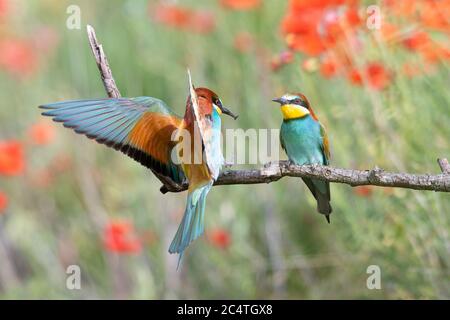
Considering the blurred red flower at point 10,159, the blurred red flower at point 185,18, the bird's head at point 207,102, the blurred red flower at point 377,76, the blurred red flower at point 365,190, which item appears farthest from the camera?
the blurred red flower at point 185,18

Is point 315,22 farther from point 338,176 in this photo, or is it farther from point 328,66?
point 338,176

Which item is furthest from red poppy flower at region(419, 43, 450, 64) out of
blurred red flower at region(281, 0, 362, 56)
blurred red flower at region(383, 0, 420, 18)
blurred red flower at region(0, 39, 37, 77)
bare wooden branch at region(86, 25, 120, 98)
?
blurred red flower at region(0, 39, 37, 77)

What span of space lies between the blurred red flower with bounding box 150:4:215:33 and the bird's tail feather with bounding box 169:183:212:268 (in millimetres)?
1679

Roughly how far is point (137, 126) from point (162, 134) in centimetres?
6

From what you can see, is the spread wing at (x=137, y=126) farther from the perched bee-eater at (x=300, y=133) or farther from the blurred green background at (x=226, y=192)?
the blurred green background at (x=226, y=192)

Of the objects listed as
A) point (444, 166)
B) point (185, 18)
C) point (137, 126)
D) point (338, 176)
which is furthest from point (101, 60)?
point (185, 18)

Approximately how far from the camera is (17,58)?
4.20m

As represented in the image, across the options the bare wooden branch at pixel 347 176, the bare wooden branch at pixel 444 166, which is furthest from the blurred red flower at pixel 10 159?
Result: the bare wooden branch at pixel 444 166

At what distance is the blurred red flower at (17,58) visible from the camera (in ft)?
13.8

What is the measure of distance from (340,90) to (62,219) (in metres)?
1.54

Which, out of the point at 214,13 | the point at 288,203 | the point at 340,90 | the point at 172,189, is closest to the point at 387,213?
the point at 340,90

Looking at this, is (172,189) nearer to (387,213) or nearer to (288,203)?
(387,213)

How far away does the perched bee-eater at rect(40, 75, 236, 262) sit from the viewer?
1.72m
